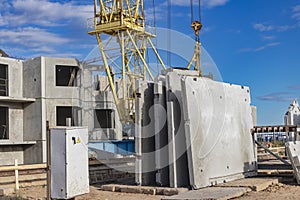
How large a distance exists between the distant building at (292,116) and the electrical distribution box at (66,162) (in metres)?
14.3

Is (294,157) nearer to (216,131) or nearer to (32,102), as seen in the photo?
(216,131)

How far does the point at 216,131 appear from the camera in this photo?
10.9 meters

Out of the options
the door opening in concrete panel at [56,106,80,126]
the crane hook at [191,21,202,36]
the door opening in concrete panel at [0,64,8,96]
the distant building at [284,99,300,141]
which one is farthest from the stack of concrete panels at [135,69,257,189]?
the door opening in concrete panel at [0,64,8,96]

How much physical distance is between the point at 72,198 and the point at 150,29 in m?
25.0

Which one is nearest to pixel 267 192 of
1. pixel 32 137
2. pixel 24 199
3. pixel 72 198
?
pixel 72 198

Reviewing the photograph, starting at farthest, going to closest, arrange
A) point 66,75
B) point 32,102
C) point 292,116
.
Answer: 1. point 66,75
2. point 32,102
3. point 292,116

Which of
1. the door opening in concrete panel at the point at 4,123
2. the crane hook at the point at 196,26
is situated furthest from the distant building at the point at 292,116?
the door opening in concrete panel at the point at 4,123

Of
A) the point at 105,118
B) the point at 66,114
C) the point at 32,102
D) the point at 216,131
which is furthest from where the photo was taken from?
the point at 105,118

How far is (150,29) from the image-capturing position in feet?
102

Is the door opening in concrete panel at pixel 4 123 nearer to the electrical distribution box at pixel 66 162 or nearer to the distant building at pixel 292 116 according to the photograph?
the distant building at pixel 292 116

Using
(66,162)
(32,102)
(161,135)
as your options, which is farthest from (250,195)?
(32,102)

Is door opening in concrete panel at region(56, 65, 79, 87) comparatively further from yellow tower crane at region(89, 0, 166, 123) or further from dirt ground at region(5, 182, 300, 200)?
dirt ground at region(5, 182, 300, 200)

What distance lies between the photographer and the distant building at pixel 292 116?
19781 mm

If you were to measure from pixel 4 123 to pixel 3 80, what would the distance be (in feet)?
9.23
